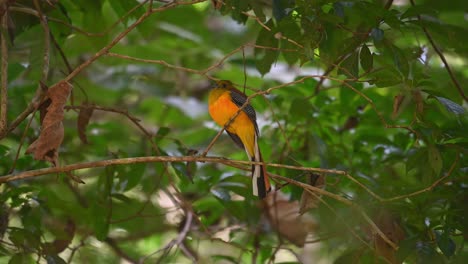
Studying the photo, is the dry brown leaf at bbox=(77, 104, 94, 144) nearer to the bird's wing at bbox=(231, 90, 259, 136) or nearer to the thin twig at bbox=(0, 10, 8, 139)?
the thin twig at bbox=(0, 10, 8, 139)

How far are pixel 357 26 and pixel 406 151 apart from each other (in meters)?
0.65

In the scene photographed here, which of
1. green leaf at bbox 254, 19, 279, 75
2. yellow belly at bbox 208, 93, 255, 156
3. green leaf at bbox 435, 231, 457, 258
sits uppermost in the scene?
green leaf at bbox 254, 19, 279, 75

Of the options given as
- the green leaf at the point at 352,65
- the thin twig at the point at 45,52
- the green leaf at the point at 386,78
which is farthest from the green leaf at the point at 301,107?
the thin twig at the point at 45,52

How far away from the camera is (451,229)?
7.88 feet

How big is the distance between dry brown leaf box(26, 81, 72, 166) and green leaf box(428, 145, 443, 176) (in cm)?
136

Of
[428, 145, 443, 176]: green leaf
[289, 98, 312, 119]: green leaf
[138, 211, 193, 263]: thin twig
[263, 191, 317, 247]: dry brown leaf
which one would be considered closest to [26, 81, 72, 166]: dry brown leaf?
[138, 211, 193, 263]: thin twig

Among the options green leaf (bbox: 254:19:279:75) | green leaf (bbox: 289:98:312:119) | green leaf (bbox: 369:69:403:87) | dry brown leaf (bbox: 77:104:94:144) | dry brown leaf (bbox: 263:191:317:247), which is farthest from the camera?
dry brown leaf (bbox: 263:191:317:247)

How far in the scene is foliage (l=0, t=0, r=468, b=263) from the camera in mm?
2344

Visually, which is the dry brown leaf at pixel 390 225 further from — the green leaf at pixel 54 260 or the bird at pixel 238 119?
the green leaf at pixel 54 260

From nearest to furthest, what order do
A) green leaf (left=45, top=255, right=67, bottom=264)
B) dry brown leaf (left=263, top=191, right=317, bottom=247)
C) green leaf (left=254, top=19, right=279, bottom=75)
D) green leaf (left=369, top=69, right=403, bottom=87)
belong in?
1. green leaf (left=369, top=69, right=403, bottom=87)
2. green leaf (left=45, top=255, right=67, bottom=264)
3. green leaf (left=254, top=19, right=279, bottom=75)
4. dry brown leaf (left=263, top=191, right=317, bottom=247)

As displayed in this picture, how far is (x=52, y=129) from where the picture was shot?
7.33 ft

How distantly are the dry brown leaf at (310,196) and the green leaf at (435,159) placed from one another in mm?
450

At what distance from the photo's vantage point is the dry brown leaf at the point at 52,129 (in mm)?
2199

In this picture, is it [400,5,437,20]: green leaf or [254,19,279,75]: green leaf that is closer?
[400,5,437,20]: green leaf
